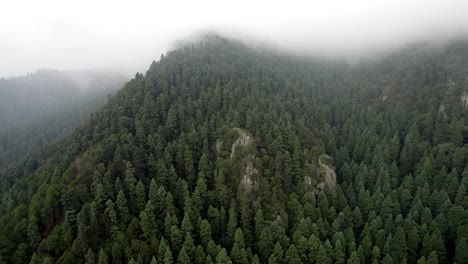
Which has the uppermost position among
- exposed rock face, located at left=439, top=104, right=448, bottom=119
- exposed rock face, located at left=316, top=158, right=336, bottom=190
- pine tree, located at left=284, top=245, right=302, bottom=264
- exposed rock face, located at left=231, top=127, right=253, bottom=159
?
exposed rock face, located at left=231, top=127, right=253, bottom=159

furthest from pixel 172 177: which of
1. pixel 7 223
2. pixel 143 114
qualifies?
pixel 7 223

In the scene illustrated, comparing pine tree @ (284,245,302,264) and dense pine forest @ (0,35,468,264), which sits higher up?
dense pine forest @ (0,35,468,264)

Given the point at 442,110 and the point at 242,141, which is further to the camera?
the point at 442,110

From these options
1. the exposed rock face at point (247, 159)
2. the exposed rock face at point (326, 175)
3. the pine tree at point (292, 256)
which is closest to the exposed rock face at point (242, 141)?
the exposed rock face at point (247, 159)

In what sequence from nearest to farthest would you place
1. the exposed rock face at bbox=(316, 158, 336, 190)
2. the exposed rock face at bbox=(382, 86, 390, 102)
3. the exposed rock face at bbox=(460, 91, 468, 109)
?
1. the exposed rock face at bbox=(316, 158, 336, 190)
2. the exposed rock face at bbox=(460, 91, 468, 109)
3. the exposed rock face at bbox=(382, 86, 390, 102)

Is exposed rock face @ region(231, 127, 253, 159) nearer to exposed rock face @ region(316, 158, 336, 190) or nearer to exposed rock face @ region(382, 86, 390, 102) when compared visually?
exposed rock face @ region(316, 158, 336, 190)

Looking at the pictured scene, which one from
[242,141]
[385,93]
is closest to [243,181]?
[242,141]

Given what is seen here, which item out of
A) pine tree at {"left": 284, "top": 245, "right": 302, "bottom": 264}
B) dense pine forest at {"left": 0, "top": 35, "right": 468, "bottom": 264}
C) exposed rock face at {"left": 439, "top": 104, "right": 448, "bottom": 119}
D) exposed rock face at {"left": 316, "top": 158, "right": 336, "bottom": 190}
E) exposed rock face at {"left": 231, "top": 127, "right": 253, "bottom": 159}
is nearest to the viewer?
pine tree at {"left": 284, "top": 245, "right": 302, "bottom": 264}

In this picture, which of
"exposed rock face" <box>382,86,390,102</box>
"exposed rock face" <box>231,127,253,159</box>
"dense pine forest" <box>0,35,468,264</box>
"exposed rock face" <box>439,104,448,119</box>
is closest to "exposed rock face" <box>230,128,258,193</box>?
"exposed rock face" <box>231,127,253,159</box>

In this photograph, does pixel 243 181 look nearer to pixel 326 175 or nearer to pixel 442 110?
pixel 326 175
